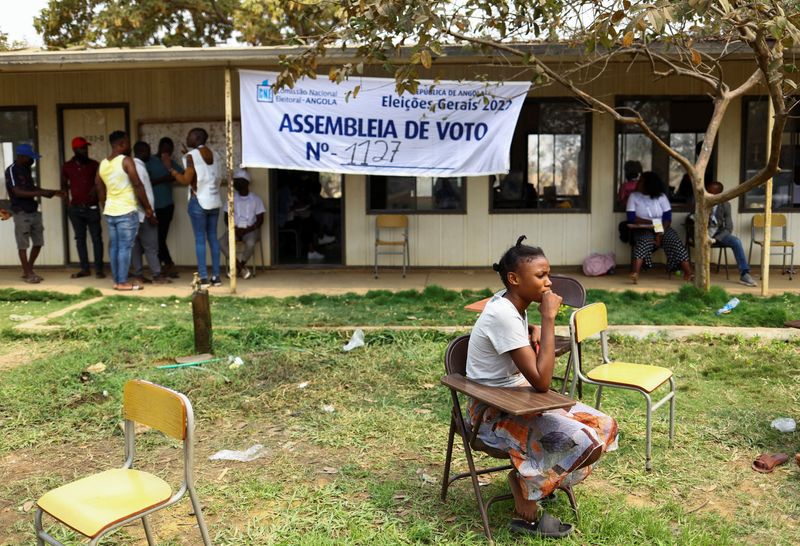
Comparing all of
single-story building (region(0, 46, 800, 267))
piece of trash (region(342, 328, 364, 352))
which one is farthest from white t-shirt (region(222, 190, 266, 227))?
piece of trash (region(342, 328, 364, 352))

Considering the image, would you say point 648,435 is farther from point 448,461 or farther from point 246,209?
point 246,209

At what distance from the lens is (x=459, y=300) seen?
344 inches

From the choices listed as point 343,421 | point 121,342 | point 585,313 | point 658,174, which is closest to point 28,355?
point 121,342

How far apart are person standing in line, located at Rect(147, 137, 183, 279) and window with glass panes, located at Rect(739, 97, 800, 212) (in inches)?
308

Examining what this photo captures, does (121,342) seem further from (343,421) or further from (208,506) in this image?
(208,506)

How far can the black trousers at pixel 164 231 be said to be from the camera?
35.8ft

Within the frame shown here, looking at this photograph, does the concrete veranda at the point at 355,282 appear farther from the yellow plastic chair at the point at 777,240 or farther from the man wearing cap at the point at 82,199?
the man wearing cap at the point at 82,199

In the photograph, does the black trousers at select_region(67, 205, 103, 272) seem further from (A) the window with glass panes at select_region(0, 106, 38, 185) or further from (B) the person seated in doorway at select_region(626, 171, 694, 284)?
(B) the person seated in doorway at select_region(626, 171, 694, 284)

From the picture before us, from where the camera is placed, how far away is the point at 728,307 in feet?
25.7

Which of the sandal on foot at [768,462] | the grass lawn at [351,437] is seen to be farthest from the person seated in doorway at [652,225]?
the sandal on foot at [768,462]

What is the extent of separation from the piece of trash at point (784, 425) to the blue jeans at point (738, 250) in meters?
5.15

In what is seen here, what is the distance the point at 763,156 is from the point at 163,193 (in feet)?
27.2

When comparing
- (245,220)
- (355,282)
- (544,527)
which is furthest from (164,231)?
(544,527)

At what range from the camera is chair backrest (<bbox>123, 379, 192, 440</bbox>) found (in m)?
2.92
